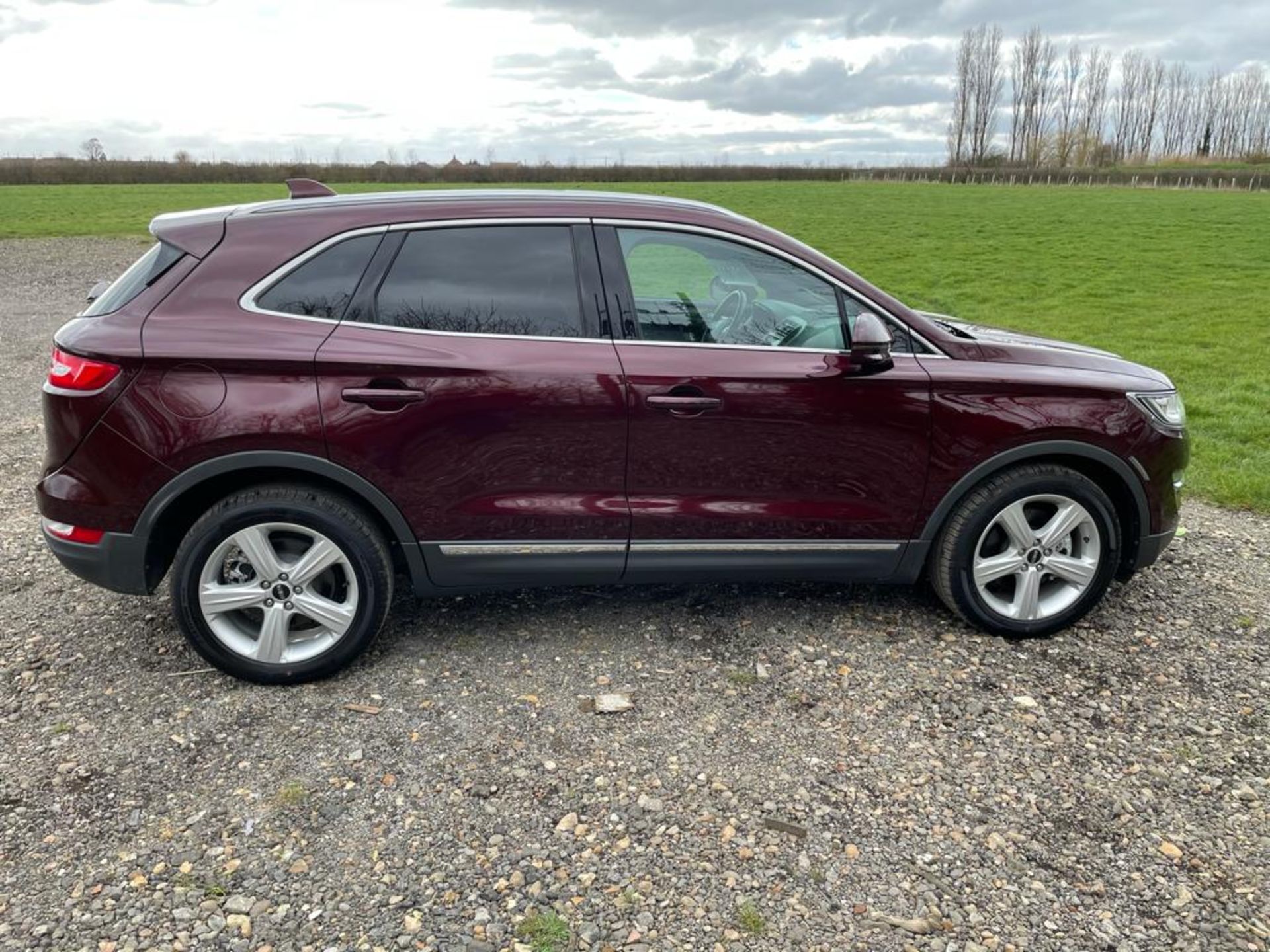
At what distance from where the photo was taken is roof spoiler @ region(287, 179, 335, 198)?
3799mm

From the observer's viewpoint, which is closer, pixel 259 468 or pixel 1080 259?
pixel 259 468

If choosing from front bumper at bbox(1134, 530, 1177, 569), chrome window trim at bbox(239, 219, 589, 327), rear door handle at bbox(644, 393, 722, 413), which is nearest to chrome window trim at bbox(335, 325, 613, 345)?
chrome window trim at bbox(239, 219, 589, 327)

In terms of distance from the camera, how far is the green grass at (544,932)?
232 centimetres

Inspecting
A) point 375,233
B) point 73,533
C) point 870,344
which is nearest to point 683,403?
point 870,344

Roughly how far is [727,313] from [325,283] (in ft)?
4.99

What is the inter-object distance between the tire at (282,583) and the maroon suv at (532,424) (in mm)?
11

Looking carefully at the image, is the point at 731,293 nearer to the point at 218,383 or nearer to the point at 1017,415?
the point at 1017,415

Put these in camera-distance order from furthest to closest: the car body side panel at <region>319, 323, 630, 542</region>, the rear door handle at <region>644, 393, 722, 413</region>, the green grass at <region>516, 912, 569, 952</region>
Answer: the rear door handle at <region>644, 393, 722, 413</region>
the car body side panel at <region>319, 323, 630, 542</region>
the green grass at <region>516, 912, 569, 952</region>

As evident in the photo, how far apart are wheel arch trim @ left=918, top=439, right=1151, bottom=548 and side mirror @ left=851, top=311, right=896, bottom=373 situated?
0.58 metres

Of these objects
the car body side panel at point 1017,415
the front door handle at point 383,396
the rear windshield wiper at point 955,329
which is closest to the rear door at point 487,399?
the front door handle at point 383,396

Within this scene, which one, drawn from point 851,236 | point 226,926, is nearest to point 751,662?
point 226,926

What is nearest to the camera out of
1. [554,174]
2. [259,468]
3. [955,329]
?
[259,468]

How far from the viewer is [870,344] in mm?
3348

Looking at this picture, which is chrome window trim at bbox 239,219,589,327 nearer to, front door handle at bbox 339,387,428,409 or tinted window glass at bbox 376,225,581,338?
tinted window glass at bbox 376,225,581,338
